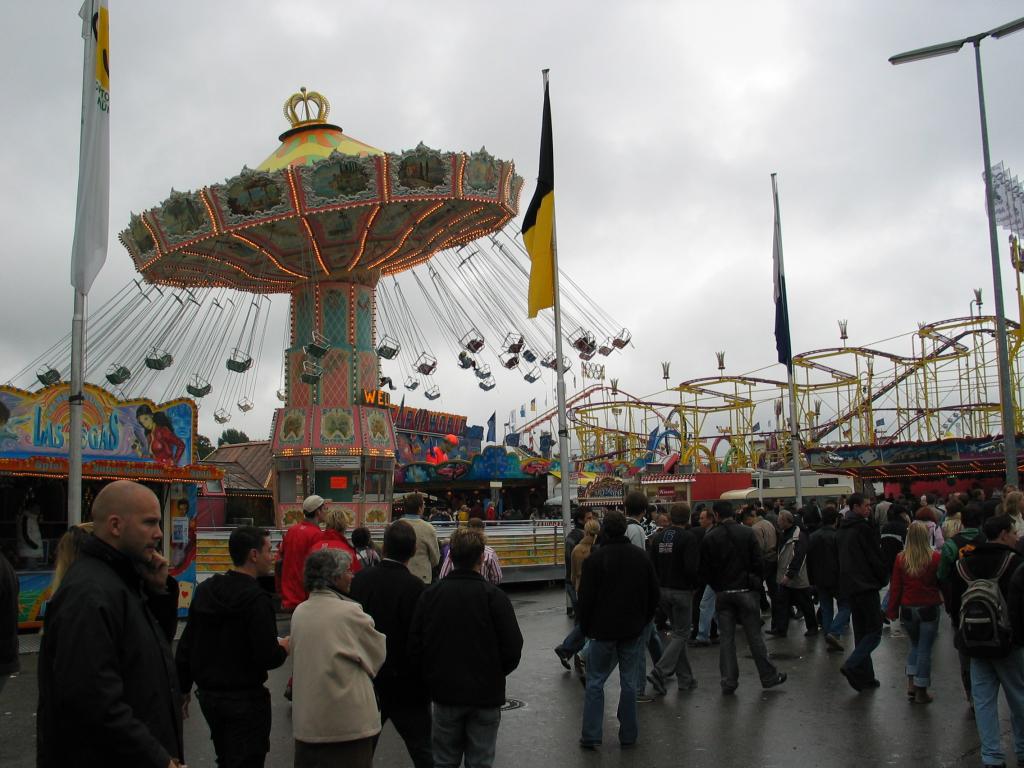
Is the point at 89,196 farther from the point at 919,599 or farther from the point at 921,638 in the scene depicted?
the point at 921,638

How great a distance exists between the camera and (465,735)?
5402 millimetres

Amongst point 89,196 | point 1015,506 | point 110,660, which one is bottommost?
point 110,660

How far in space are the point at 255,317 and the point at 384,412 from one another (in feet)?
22.8

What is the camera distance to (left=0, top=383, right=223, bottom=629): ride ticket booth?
1320 centimetres

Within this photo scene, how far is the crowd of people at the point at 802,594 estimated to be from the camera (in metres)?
6.29

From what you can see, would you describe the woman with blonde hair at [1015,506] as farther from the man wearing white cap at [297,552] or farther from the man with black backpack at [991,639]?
the man wearing white cap at [297,552]

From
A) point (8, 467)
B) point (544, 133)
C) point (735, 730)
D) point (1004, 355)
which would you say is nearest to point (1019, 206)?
point (1004, 355)

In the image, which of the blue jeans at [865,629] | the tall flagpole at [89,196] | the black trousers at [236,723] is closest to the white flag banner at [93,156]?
the tall flagpole at [89,196]

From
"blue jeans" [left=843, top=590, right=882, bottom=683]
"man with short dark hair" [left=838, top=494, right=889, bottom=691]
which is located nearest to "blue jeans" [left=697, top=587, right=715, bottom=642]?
"man with short dark hair" [left=838, top=494, right=889, bottom=691]

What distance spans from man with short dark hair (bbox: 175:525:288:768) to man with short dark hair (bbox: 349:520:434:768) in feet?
2.57

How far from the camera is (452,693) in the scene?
527 cm

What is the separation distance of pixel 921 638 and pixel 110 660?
23.9 feet

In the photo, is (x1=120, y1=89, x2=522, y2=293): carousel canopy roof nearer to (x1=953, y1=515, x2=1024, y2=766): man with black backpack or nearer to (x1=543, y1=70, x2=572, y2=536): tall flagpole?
(x1=543, y1=70, x2=572, y2=536): tall flagpole

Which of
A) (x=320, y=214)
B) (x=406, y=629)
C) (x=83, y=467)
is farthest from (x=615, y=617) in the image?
(x=320, y=214)
